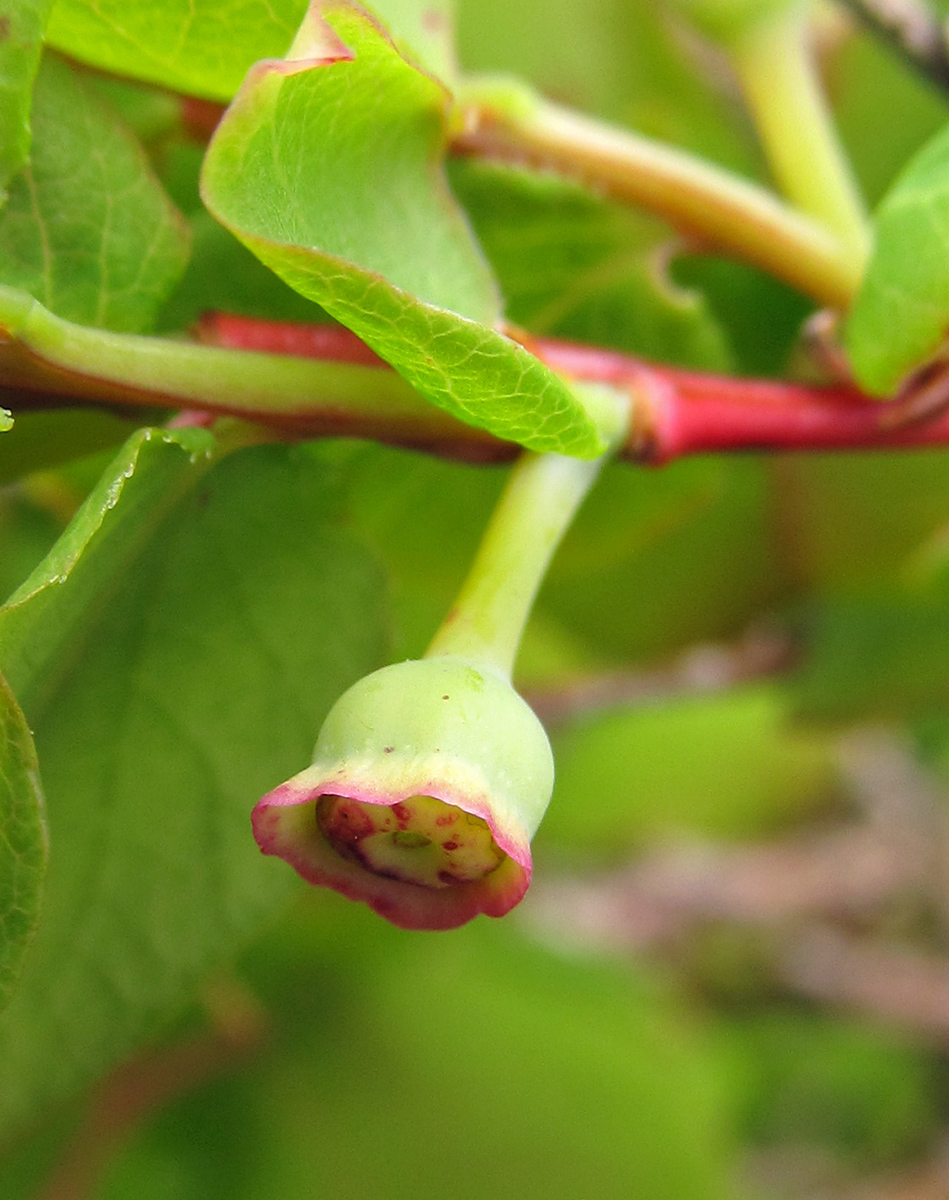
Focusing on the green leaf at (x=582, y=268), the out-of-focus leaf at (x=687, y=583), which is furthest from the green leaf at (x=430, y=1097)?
the green leaf at (x=582, y=268)

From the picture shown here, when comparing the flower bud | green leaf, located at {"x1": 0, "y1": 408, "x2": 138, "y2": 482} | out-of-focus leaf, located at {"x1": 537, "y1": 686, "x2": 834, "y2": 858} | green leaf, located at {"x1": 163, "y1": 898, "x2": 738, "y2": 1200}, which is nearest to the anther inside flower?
the flower bud

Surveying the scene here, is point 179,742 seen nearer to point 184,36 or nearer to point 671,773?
point 184,36

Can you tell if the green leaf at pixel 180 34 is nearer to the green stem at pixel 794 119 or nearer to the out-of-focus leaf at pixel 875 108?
the green stem at pixel 794 119

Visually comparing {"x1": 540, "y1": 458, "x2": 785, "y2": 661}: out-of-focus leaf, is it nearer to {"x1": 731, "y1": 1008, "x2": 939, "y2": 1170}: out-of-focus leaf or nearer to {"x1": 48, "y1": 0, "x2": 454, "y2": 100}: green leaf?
{"x1": 48, "y1": 0, "x2": 454, "y2": 100}: green leaf

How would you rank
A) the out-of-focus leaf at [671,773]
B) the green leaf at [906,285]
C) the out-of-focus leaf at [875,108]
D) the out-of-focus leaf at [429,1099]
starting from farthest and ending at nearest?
the out-of-focus leaf at [671,773], the out-of-focus leaf at [429,1099], the out-of-focus leaf at [875,108], the green leaf at [906,285]

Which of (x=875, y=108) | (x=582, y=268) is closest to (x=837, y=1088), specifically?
(x=875, y=108)

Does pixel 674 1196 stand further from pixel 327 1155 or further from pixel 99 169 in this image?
pixel 99 169
